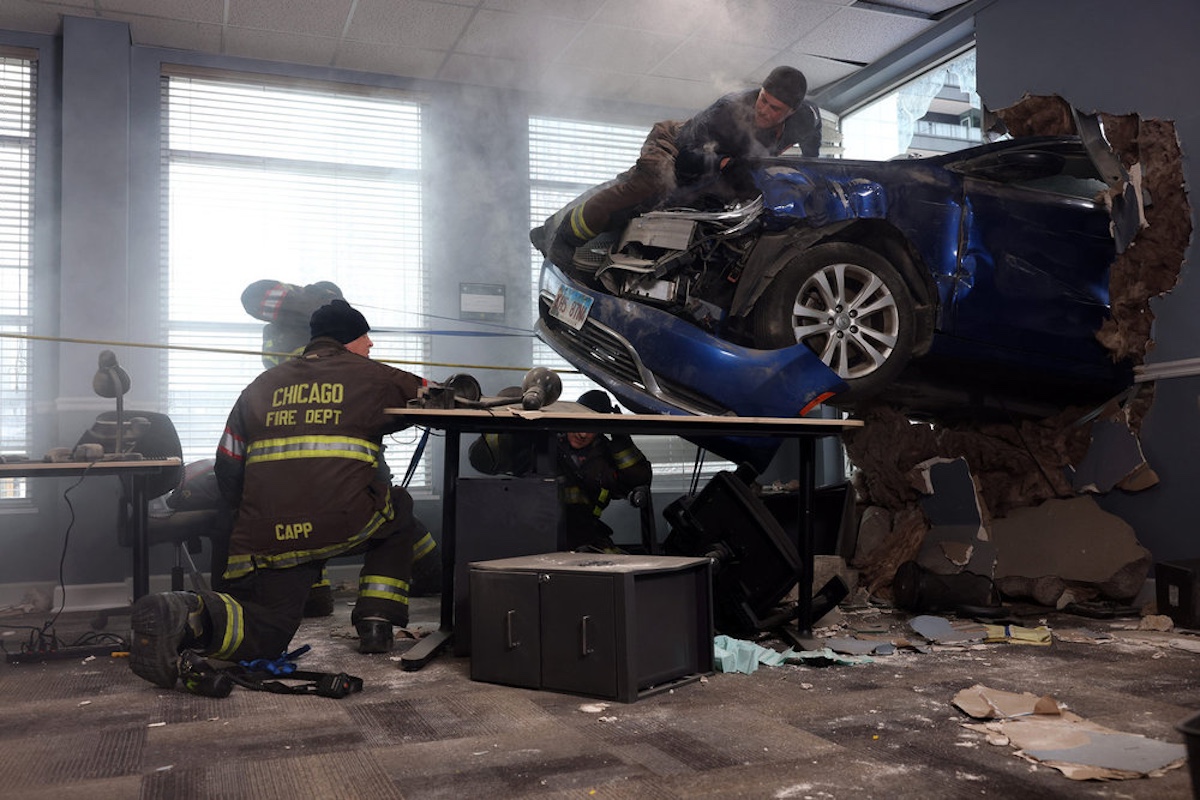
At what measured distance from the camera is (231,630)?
303 cm

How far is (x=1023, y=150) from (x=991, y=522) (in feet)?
6.11

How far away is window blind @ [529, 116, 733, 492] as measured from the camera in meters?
7.01

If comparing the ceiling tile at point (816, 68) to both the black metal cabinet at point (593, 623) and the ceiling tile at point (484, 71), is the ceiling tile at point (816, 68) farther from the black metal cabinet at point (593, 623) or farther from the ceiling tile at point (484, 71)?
the black metal cabinet at point (593, 623)

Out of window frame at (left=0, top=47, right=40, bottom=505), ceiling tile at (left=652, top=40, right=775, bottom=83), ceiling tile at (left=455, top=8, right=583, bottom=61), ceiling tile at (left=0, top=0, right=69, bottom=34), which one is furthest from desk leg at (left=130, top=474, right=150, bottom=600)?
ceiling tile at (left=652, top=40, right=775, bottom=83)

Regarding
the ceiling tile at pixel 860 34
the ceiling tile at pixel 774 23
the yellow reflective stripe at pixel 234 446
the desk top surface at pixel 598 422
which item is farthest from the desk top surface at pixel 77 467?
the ceiling tile at pixel 860 34

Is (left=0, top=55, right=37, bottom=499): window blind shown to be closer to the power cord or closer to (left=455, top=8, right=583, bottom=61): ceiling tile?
the power cord

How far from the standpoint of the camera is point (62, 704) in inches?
109

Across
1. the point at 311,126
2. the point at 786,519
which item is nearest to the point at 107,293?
the point at 311,126

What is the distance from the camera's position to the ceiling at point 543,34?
5.74 meters

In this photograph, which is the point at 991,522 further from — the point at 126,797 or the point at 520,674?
the point at 126,797

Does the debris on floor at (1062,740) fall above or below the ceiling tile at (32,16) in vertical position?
below

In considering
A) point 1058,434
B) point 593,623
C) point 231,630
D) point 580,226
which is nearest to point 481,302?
point 580,226

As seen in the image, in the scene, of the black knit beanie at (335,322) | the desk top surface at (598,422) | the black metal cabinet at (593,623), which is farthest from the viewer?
the black knit beanie at (335,322)

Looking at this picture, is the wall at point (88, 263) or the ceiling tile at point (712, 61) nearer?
the wall at point (88, 263)
